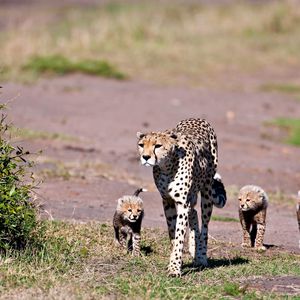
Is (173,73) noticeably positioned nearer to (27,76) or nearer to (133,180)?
(27,76)

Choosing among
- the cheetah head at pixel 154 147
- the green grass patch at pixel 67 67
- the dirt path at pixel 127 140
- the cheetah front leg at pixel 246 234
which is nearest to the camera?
the cheetah head at pixel 154 147

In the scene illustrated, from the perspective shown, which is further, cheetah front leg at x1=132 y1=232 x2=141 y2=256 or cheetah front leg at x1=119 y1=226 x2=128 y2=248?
cheetah front leg at x1=119 y1=226 x2=128 y2=248

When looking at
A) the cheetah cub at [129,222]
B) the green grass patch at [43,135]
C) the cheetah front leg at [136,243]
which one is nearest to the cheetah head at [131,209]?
the cheetah cub at [129,222]

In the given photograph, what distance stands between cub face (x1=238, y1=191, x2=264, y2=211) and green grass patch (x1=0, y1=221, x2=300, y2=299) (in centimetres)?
53

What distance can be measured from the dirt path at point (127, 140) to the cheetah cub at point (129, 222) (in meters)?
1.29

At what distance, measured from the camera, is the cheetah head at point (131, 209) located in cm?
983

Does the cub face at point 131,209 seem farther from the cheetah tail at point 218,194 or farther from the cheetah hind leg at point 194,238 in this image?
the cheetah tail at point 218,194

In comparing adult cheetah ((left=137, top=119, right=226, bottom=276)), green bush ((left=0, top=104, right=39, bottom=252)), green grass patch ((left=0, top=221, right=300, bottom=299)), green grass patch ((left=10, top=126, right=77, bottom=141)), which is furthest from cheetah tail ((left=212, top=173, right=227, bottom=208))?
green grass patch ((left=10, top=126, right=77, bottom=141))

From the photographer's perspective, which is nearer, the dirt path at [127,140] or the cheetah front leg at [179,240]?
the cheetah front leg at [179,240]

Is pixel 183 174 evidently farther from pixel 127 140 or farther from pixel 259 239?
pixel 127 140

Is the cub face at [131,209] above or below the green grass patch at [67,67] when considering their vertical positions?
below

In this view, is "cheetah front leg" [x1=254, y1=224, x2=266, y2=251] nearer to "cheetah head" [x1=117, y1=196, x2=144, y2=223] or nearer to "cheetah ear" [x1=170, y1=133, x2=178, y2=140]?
"cheetah head" [x1=117, y1=196, x2=144, y2=223]

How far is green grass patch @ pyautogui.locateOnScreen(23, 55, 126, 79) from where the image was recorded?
23.2 meters

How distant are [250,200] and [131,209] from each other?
5.24 ft
